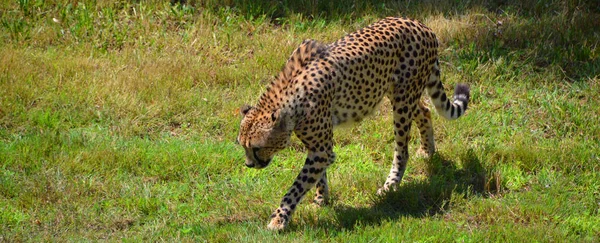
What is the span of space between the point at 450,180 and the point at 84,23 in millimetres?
4499

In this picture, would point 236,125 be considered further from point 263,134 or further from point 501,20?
point 501,20

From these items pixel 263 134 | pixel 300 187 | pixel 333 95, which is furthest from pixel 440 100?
pixel 263 134

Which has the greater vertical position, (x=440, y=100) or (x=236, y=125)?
(x=440, y=100)

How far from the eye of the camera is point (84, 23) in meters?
9.25

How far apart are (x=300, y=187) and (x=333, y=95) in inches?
27.9

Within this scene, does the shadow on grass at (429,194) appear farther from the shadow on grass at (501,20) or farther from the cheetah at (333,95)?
the shadow on grass at (501,20)

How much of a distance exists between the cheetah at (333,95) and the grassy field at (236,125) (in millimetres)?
353

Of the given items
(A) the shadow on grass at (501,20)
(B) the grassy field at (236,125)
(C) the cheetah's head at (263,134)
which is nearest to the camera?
(C) the cheetah's head at (263,134)

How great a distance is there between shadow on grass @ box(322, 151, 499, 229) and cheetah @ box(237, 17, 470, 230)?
0.16 meters

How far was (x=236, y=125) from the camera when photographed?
25.4 ft

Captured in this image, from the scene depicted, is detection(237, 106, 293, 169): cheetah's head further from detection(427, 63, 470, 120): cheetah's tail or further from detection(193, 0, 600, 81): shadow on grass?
detection(193, 0, 600, 81): shadow on grass

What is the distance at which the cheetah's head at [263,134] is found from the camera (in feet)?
19.4

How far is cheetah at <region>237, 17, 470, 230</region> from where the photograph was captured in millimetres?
5977

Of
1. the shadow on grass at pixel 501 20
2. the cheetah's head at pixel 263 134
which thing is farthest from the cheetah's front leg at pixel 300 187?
the shadow on grass at pixel 501 20
